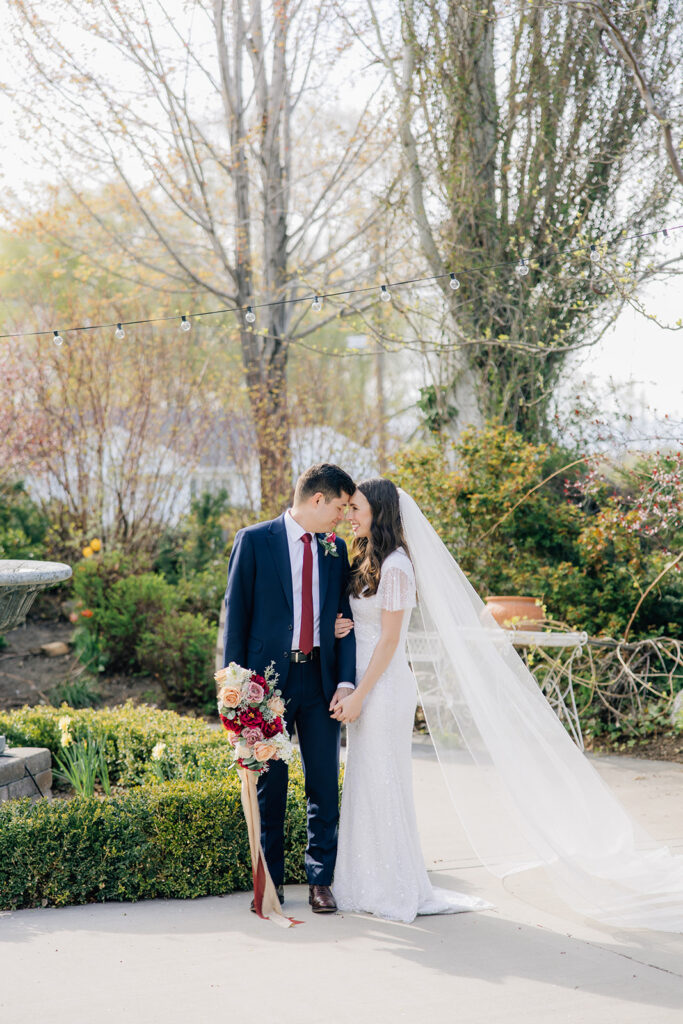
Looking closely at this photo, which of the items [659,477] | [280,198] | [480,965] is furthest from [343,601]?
[280,198]

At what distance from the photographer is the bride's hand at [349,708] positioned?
4.15 m

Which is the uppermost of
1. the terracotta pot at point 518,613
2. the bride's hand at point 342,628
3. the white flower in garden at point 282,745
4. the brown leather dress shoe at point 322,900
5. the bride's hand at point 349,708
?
the bride's hand at point 342,628

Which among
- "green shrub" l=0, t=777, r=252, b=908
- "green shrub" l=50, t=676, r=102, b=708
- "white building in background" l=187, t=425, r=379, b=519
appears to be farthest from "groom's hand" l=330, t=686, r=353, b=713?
"white building in background" l=187, t=425, r=379, b=519

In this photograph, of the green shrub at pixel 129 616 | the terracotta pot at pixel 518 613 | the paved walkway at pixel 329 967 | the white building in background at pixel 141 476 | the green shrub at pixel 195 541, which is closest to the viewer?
the paved walkway at pixel 329 967

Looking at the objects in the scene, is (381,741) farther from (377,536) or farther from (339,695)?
(377,536)

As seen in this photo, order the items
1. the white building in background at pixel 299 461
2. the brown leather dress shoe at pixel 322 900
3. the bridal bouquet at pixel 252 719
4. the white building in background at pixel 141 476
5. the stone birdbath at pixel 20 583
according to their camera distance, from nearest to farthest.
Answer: the bridal bouquet at pixel 252 719 < the brown leather dress shoe at pixel 322 900 < the stone birdbath at pixel 20 583 < the white building in background at pixel 141 476 < the white building in background at pixel 299 461

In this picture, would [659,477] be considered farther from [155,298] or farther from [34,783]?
[155,298]

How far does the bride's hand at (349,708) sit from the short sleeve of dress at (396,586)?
410 millimetres

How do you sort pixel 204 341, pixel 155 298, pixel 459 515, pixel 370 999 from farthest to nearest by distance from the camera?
pixel 155 298 < pixel 204 341 < pixel 459 515 < pixel 370 999

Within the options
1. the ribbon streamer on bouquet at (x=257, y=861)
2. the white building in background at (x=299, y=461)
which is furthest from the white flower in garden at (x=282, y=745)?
the white building in background at (x=299, y=461)

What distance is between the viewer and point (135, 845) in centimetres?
434

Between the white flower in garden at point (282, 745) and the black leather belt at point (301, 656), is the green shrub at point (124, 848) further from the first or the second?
the black leather belt at point (301, 656)

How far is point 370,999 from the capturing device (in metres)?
3.15

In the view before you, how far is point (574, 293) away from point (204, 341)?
10.8 metres
